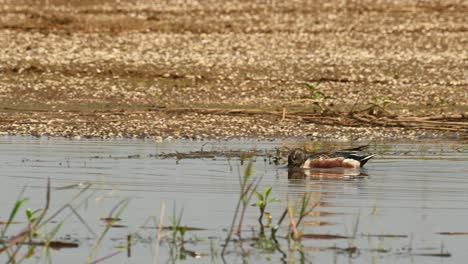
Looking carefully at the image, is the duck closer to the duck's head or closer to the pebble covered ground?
the duck's head

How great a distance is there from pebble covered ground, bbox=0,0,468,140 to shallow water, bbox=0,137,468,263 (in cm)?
136

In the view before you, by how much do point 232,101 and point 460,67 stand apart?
4.25 metres

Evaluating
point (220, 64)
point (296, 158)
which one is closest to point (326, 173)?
point (296, 158)

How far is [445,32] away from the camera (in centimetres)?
2377

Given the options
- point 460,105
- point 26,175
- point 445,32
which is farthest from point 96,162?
point 445,32

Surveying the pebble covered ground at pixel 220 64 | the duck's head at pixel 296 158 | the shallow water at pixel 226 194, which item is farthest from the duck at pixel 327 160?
the pebble covered ground at pixel 220 64

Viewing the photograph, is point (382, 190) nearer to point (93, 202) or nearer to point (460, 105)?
point (93, 202)

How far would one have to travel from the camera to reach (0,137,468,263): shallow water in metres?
8.58

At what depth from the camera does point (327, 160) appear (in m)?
12.9

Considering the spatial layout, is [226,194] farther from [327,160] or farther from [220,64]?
[220,64]

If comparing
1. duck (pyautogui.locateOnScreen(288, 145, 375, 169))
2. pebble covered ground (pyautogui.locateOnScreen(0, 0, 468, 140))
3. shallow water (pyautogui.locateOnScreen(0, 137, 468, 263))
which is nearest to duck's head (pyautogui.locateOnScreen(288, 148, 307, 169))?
duck (pyautogui.locateOnScreen(288, 145, 375, 169))

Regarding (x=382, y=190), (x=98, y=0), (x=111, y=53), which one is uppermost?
(x=98, y=0)

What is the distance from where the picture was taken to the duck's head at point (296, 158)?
12812 millimetres

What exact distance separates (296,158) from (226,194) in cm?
217
